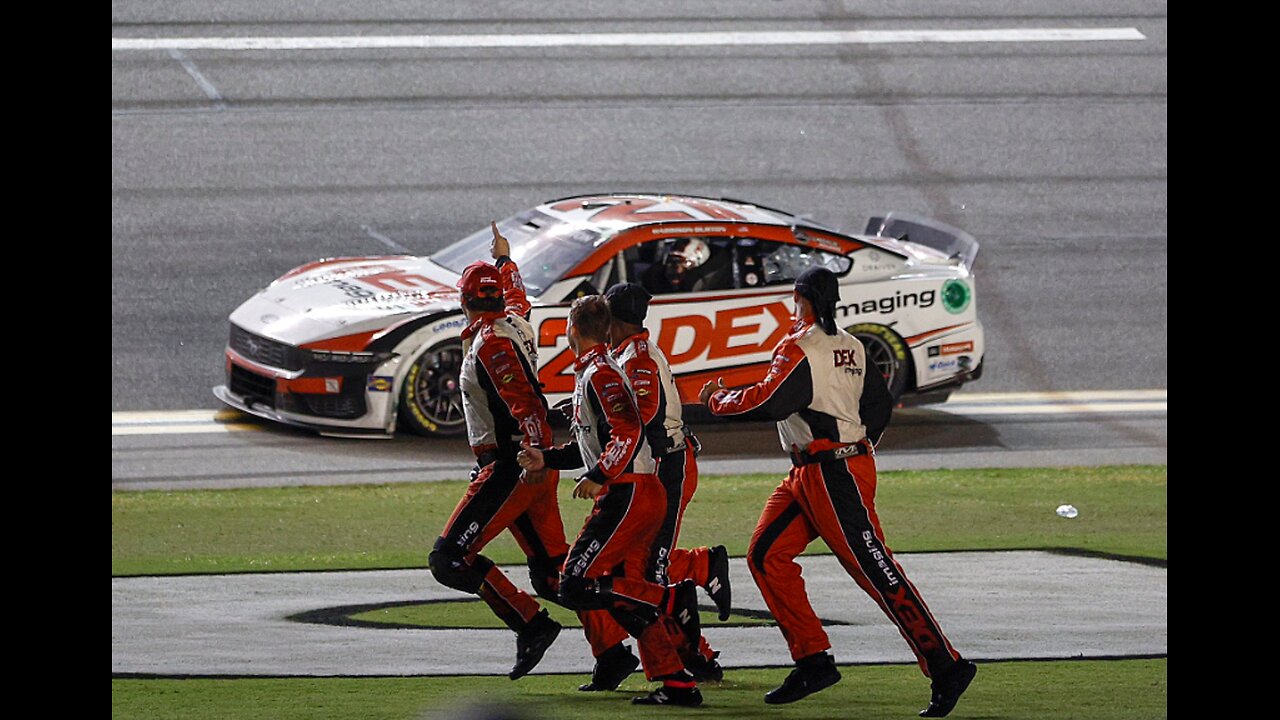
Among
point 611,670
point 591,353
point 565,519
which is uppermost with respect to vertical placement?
point 591,353

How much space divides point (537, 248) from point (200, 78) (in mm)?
7943

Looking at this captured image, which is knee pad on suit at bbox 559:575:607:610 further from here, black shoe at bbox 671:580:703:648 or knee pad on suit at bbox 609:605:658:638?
black shoe at bbox 671:580:703:648

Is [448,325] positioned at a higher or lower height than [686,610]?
higher

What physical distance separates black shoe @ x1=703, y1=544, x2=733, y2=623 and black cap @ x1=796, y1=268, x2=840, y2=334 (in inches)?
44.0

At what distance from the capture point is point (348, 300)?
12836 mm

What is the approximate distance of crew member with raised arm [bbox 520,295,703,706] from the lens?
723 cm

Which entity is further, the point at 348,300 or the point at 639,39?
the point at 639,39

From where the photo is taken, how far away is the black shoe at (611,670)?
296 inches

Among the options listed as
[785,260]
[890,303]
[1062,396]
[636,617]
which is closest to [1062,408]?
[1062,396]

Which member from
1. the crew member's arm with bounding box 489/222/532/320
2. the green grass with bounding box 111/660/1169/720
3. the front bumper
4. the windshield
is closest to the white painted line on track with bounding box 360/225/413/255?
the windshield

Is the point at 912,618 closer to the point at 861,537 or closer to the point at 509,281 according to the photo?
the point at 861,537

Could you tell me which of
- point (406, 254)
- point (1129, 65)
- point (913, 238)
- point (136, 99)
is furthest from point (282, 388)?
point (1129, 65)

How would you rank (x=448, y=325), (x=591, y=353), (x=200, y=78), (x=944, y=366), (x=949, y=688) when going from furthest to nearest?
(x=200, y=78) → (x=944, y=366) → (x=448, y=325) → (x=591, y=353) → (x=949, y=688)

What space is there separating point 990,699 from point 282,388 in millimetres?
6560
